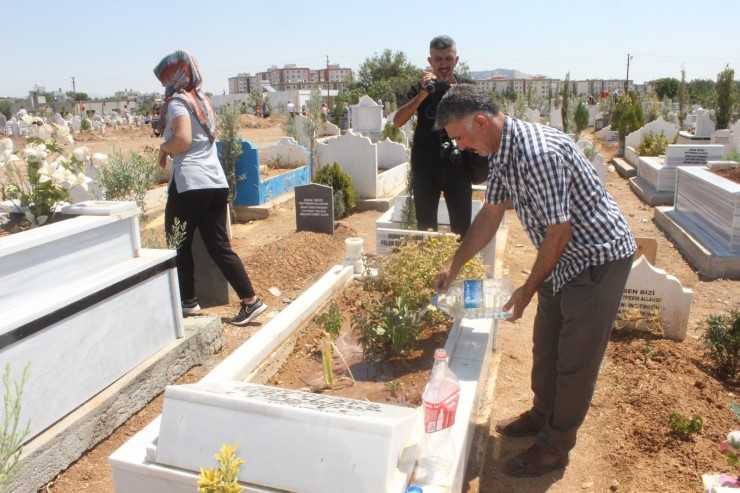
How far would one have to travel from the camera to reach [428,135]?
13.3 feet

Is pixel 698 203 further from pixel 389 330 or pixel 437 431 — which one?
pixel 437 431

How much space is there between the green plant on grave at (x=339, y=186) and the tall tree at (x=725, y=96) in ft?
33.0

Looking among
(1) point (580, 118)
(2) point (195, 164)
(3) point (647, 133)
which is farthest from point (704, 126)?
(2) point (195, 164)

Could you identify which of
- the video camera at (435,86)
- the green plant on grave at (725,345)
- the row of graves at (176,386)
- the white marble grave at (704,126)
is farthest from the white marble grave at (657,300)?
the white marble grave at (704,126)

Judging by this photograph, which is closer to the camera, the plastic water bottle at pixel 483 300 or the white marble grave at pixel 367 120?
the plastic water bottle at pixel 483 300

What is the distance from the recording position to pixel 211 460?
1.84 metres

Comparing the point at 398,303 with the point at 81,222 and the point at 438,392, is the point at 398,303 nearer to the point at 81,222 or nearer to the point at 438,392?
the point at 438,392

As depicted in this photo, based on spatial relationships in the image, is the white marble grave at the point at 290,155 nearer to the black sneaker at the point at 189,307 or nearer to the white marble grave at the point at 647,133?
the white marble grave at the point at 647,133

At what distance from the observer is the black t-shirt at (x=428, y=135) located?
4020 millimetres

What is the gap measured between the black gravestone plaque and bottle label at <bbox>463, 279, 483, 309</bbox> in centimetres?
391

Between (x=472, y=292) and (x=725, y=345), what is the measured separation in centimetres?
164

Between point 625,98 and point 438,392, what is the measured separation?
1921 centimetres

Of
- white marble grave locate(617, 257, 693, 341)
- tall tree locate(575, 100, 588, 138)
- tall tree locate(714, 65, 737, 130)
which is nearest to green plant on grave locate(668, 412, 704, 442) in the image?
white marble grave locate(617, 257, 693, 341)

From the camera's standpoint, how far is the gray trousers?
2.30m
